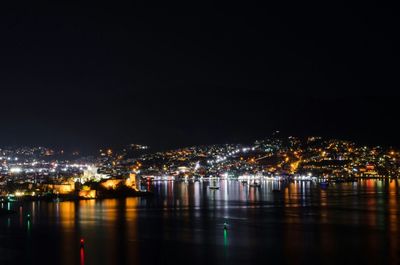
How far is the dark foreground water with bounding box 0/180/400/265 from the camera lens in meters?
17.0

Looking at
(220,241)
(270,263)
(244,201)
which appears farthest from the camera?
(244,201)

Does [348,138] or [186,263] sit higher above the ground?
[348,138]

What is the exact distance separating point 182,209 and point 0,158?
2190 inches

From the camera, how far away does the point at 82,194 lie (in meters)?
39.2

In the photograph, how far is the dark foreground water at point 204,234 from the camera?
55.7 ft

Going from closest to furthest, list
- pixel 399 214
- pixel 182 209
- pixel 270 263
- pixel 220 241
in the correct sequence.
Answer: pixel 270 263 → pixel 220 241 → pixel 399 214 → pixel 182 209

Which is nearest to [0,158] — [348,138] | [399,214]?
[348,138]

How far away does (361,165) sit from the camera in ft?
258

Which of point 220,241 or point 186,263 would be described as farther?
point 220,241

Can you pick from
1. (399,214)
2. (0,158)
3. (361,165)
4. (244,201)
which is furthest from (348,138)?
(399,214)

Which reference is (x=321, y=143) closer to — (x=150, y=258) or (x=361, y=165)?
(x=361, y=165)

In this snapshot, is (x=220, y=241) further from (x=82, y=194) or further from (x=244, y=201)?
(x=82, y=194)

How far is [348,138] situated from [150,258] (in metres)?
86.6

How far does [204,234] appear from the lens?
69.5 feet
